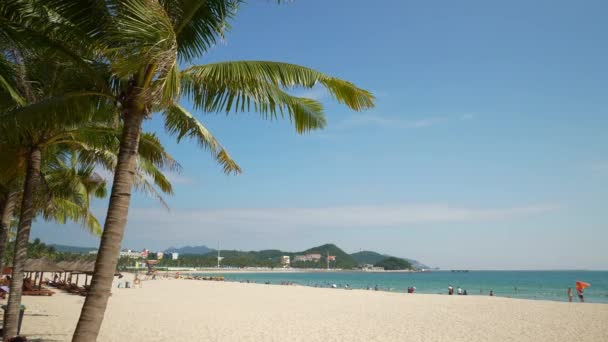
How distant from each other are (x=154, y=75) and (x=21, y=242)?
470 centimetres

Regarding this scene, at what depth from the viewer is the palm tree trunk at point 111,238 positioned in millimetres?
3934

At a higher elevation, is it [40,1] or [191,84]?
[40,1]

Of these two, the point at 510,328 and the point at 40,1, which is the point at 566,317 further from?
the point at 40,1

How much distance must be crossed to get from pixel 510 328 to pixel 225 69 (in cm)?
1228

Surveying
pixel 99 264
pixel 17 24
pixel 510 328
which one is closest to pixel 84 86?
pixel 17 24

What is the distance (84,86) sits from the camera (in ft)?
18.0

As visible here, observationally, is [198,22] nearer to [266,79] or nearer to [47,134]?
[266,79]

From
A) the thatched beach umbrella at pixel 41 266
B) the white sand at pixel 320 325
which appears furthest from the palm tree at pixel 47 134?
the thatched beach umbrella at pixel 41 266

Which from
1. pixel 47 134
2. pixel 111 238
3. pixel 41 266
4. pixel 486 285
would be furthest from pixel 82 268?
pixel 486 285

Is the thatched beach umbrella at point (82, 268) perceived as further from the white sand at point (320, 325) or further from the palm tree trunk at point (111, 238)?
the palm tree trunk at point (111, 238)

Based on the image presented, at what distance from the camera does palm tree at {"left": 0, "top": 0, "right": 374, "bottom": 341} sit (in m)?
3.75

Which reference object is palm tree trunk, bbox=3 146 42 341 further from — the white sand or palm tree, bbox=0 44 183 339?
the white sand

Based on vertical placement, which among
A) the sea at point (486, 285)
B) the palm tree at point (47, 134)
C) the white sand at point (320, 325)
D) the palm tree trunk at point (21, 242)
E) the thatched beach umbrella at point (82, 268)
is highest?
the palm tree at point (47, 134)

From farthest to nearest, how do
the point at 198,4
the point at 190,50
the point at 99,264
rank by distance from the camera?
the point at 190,50, the point at 198,4, the point at 99,264
